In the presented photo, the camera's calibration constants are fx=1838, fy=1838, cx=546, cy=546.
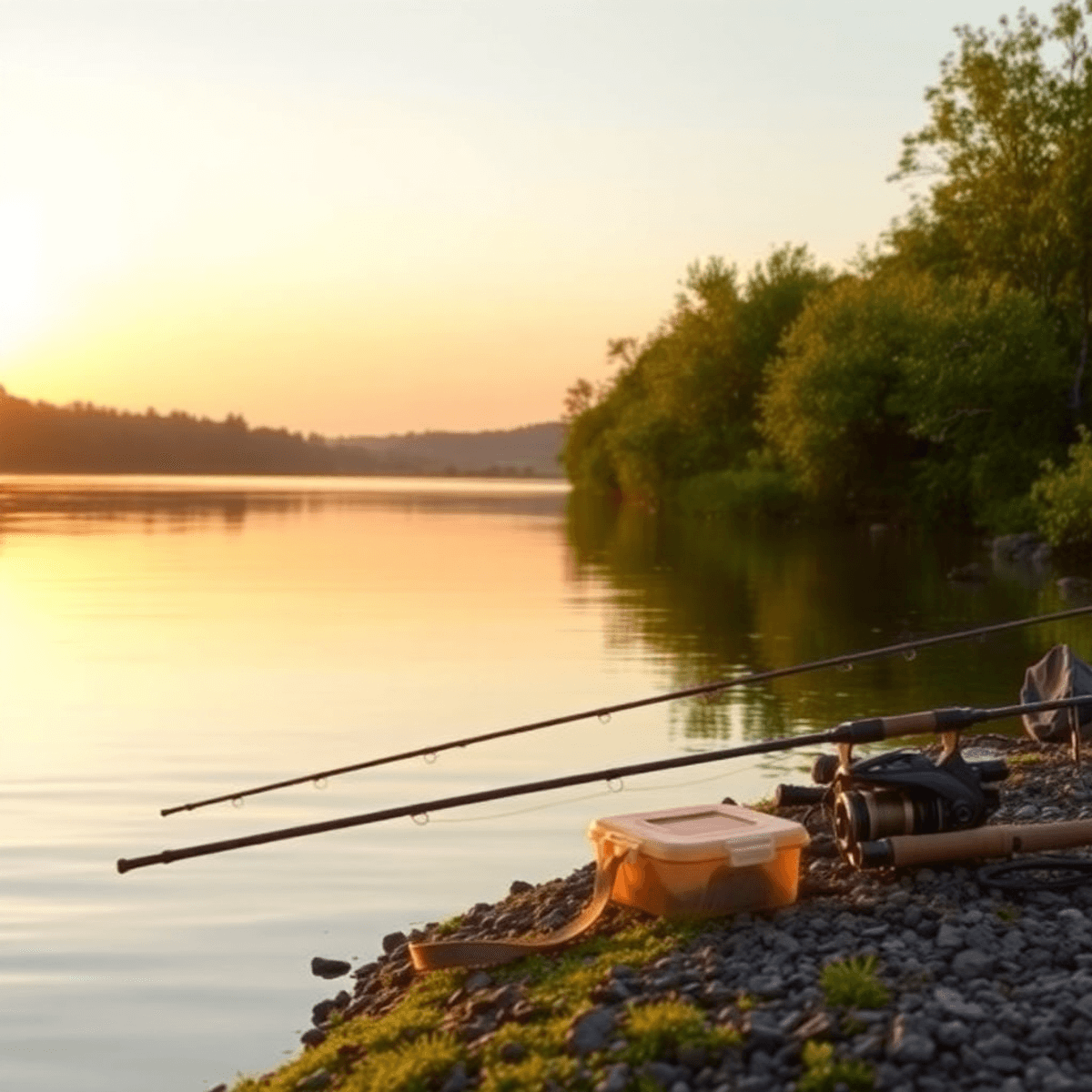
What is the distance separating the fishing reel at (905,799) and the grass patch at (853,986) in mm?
1712

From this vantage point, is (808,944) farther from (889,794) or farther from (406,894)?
(406,894)

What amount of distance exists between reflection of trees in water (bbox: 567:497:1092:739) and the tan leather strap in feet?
30.2

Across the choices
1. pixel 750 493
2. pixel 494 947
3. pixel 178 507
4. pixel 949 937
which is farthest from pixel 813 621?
pixel 178 507

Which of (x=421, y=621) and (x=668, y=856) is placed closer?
(x=668, y=856)

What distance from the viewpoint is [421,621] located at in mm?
31344

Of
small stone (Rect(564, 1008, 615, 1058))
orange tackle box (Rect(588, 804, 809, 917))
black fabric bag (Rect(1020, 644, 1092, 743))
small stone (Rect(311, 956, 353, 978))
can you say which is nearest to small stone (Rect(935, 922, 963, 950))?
orange tackle box (Rect(588, 804, 809, 917))

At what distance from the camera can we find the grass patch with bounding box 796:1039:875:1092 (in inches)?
267

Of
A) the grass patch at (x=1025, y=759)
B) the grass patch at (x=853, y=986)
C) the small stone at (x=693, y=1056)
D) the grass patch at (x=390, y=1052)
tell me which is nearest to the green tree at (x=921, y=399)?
the grass patch at (x=1025, y=759)

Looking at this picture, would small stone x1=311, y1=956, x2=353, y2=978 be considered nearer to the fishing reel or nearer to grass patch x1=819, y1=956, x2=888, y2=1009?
the fishing reel

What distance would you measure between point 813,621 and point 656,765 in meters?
23.0

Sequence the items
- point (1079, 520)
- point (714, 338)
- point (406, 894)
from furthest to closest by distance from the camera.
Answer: point (714, 338) → point (1079, 520) → point (406, 894)

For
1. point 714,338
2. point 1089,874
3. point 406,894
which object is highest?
point 714,338

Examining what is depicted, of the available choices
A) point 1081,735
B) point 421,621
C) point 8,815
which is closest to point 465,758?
point 8,815

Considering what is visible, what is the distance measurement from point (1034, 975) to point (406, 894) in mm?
5279
